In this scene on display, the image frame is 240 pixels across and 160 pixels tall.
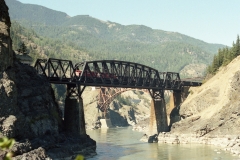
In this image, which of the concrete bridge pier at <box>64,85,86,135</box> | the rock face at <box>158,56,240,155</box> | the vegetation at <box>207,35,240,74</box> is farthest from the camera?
the vegetation at <box>207,35,240,74</box>

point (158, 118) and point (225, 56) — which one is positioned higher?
point (225, 56)

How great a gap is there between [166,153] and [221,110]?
21708 mm

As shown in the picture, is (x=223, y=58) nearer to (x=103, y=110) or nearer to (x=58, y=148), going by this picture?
(x=103, y=110)

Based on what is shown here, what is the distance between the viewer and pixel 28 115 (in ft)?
189

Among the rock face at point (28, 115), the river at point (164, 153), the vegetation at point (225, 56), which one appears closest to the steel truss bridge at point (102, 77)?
the rock face at point (28, 115)

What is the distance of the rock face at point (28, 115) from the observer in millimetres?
49188

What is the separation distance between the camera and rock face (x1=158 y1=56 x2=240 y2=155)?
3169 inches

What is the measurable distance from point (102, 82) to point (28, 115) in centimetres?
3067

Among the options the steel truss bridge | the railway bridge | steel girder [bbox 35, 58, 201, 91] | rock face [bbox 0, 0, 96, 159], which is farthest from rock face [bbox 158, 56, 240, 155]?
rock face [bbox 0, 0, 96, 159]

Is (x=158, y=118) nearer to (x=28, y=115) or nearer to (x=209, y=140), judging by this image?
(x=209, y=140)

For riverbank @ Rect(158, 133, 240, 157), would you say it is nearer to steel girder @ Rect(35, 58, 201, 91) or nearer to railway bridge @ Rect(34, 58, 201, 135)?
railway bridge @ Rect(34, 58, 201, 135)

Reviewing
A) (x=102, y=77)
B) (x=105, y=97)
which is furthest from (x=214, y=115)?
(x=105, y=97)

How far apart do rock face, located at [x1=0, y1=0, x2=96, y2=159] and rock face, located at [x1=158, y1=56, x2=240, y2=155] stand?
26.0m

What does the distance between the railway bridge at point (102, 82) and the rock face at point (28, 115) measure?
12.4ft
